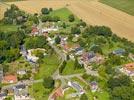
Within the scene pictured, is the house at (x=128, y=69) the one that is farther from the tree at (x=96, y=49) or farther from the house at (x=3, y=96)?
the house at (x=3, y=96)

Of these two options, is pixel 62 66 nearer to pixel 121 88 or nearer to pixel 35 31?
pixel 121 88

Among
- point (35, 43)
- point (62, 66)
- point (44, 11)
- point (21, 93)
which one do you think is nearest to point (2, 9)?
point (44, 11)

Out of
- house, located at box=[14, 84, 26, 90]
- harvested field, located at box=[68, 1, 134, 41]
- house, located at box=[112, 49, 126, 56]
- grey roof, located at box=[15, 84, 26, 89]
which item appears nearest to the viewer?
house, located at box=[14, 84, 26, 90]

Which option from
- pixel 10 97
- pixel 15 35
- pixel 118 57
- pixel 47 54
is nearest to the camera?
pixel 10 97

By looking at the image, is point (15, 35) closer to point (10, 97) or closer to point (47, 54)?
point (47, 54)

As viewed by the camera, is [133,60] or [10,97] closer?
[10,97]

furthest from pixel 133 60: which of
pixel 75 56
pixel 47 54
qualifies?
pixel 47 54

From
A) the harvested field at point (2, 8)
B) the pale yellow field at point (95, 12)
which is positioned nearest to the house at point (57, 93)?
the pale yellow field at point (95, 12)

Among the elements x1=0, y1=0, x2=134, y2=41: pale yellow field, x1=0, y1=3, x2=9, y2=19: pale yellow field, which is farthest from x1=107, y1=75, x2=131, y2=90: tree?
x1=0, y1=3, x2=9, y2=19: pale yellow field

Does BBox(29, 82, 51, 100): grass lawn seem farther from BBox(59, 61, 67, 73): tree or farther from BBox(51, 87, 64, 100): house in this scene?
BBox(59, 61, 67, 73): tree
